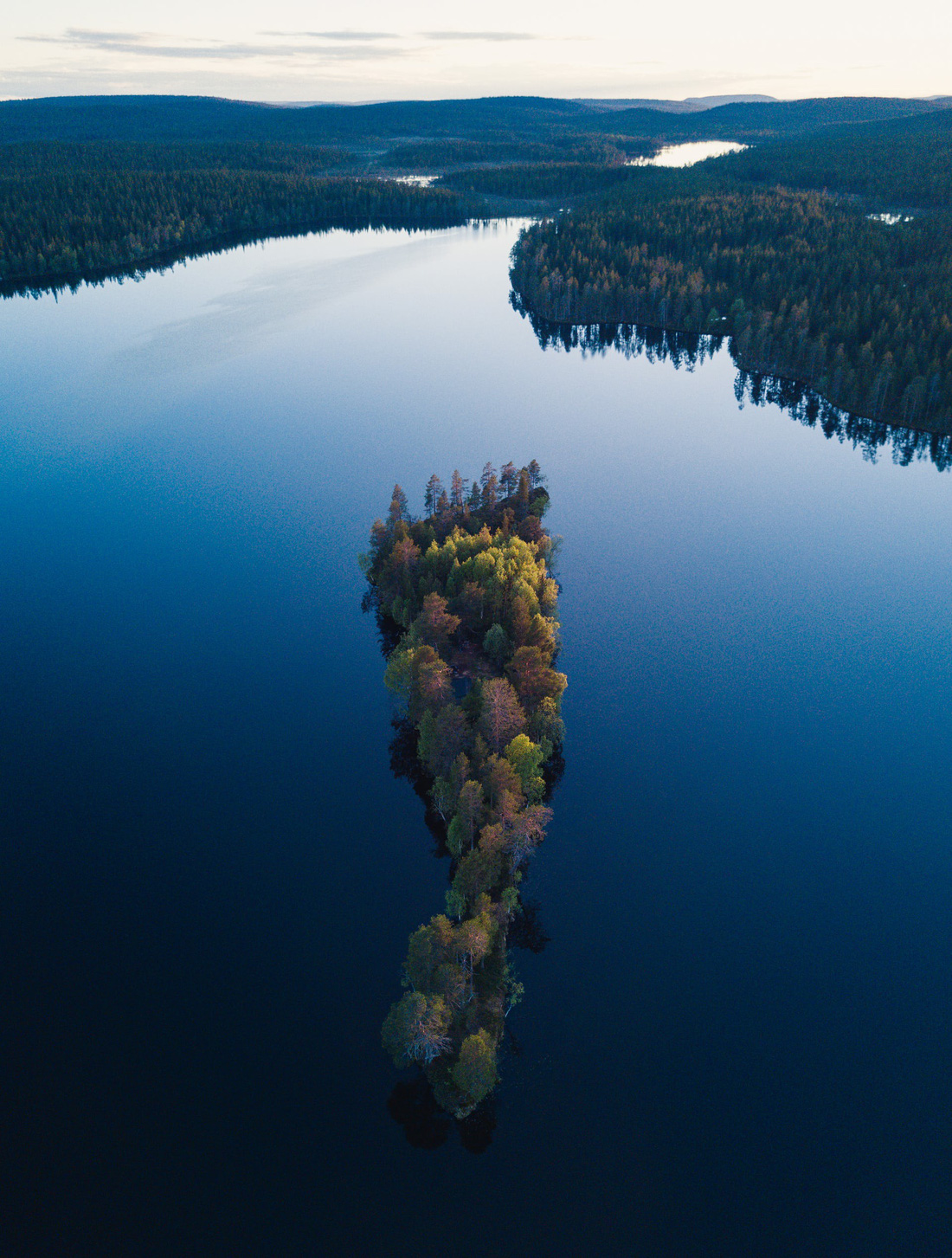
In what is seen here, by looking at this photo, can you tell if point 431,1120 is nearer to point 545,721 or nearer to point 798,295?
point 545,721

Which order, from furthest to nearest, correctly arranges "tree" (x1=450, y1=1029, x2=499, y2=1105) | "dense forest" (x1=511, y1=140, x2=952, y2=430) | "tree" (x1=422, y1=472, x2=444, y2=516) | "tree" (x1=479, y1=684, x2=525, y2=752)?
"dense forest" (x1=511, y1=140, x2=952, y2=430) → "tree" (x1=422, y1=472, x2=444, y2=516) → "tree" (x1=479, y1=684, x2=525, y2=752) → "tree" (x1=450, y1=1029, x2=499, y2=1105)

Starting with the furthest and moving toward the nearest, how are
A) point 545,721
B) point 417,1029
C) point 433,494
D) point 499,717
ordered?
point 433,494, point 545,721, point 499,717, point 417,1029

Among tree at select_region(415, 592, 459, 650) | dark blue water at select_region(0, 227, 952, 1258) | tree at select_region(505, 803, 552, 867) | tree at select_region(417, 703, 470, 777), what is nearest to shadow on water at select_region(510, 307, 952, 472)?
dark blue water at select_region(0, 227, 952, 1258)

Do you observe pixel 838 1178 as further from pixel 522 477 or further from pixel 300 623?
pixel 522 477

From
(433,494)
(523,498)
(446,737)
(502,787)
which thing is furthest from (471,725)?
(523,498)

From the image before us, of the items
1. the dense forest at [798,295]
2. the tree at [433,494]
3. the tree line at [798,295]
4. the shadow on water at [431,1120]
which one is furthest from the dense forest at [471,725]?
the dense forest at [798,295]

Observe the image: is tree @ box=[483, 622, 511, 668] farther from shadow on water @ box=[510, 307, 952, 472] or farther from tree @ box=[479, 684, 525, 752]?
shadow on water @ box=[510, 307, 952, 472]
